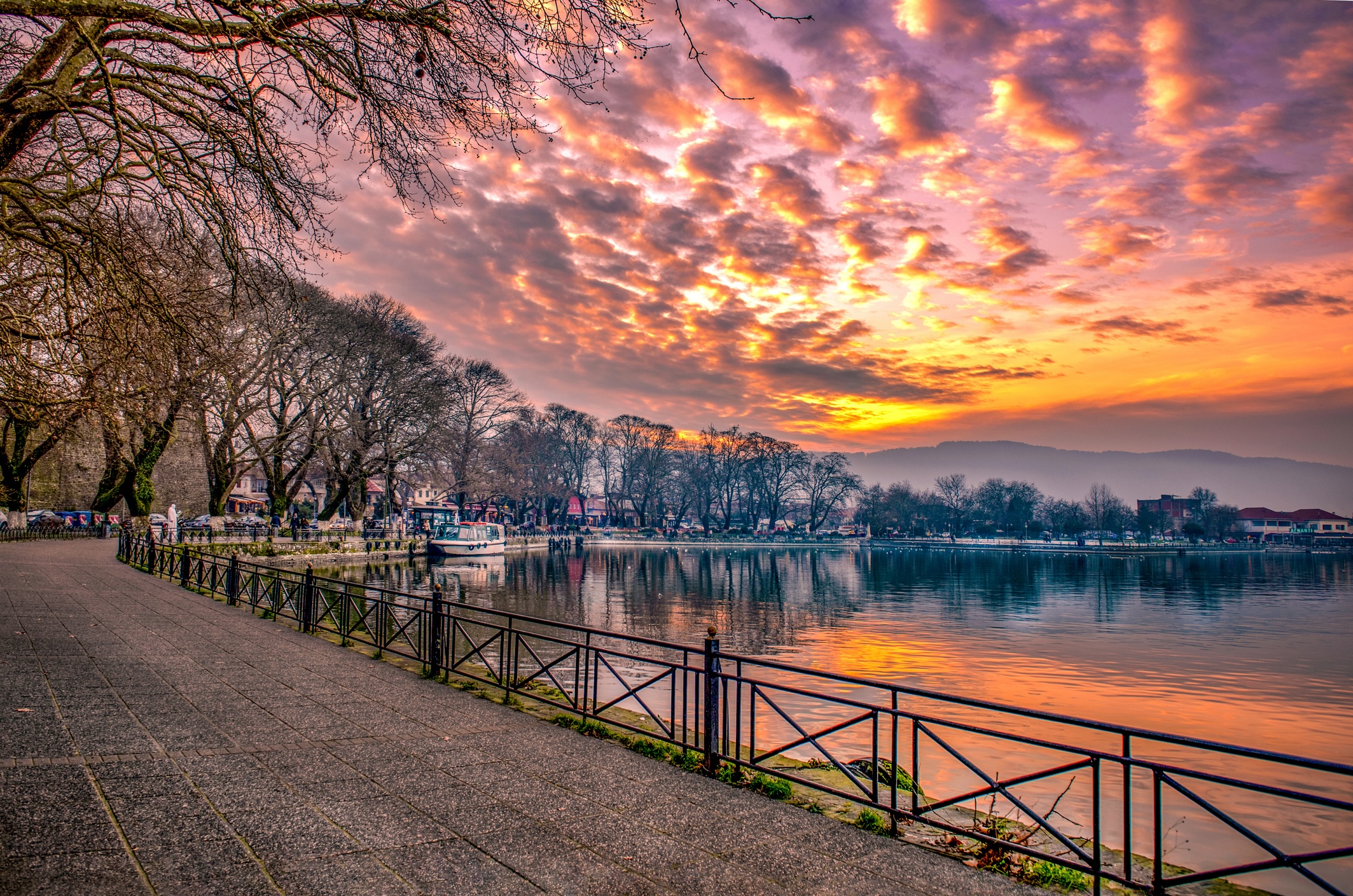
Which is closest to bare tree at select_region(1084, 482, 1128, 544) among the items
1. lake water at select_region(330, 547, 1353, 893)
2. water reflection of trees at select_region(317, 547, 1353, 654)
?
water reflection of trees at select_region(317, 547, 1353, 654)

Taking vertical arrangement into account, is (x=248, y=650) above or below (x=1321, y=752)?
above

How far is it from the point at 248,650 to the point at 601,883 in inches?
382

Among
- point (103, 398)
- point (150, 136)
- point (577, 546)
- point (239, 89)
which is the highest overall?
point (239, 89)

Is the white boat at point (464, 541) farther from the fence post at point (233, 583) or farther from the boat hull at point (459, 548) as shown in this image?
the fence post at point (233, 583)

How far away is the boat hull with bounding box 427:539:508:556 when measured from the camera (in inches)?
1928

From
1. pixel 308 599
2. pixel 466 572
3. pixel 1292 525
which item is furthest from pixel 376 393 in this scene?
pixel 1292 525

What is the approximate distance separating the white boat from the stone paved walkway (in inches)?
1595

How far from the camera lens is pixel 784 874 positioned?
455 centimetres

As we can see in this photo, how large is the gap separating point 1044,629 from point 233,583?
25652 millimetres

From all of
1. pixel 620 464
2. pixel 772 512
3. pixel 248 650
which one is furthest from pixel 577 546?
pixel 248 650

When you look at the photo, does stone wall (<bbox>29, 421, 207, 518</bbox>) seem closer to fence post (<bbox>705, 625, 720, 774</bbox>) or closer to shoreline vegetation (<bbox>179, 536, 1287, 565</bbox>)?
shoreline vegetation (<bbox>179, 536, 1287, 565</bbox>)

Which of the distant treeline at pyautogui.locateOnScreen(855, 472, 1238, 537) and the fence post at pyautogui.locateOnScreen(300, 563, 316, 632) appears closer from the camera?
the fence post at pyautogui.locateOnScreen(300, 563, 316, 632)

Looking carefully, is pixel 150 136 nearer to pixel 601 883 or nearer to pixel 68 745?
pixel 68 745

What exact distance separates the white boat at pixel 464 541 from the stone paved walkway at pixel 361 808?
40.5m
